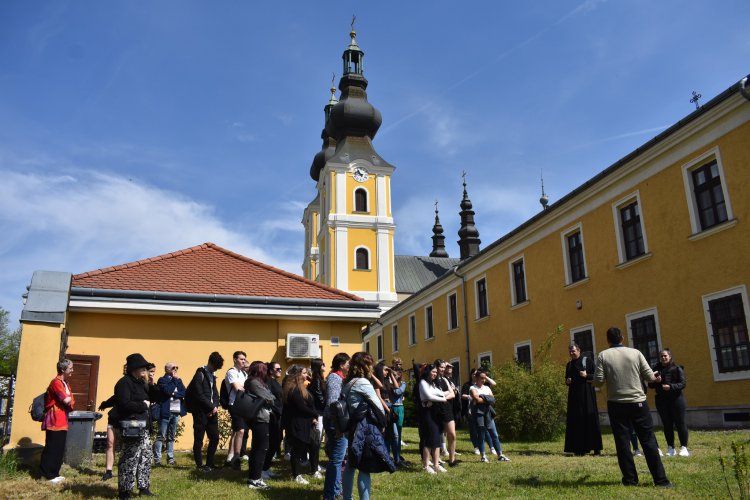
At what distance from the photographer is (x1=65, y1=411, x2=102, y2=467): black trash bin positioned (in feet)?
30.4

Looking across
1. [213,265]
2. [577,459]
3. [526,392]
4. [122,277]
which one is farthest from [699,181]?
[122,277]

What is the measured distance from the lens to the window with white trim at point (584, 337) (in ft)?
58.0

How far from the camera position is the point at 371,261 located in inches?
1955

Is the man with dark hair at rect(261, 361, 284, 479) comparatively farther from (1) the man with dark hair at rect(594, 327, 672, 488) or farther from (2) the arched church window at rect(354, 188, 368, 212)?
(2) the arched church window at rect(354, 188, 368, 212)

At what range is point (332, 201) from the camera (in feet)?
163

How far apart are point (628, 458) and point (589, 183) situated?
12380mm

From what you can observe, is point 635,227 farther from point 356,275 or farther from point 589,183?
point 356,275

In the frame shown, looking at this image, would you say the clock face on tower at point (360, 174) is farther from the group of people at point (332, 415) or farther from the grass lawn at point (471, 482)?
the grass lawn at point (471, 482)

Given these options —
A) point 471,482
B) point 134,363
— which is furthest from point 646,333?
point 134,363

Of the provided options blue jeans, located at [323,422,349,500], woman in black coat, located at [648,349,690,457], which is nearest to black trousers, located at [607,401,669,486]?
woman in black coat, located at [648,349,690,457]

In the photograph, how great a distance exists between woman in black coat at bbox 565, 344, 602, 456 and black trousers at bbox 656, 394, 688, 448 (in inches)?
38.4

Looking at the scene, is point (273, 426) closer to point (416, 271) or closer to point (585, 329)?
point (585, 329)

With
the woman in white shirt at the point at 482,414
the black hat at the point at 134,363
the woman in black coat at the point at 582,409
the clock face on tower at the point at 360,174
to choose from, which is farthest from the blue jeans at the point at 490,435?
the clock face on tower at the point at 360,174

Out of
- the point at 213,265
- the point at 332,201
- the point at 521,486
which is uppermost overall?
the point at 332,201
